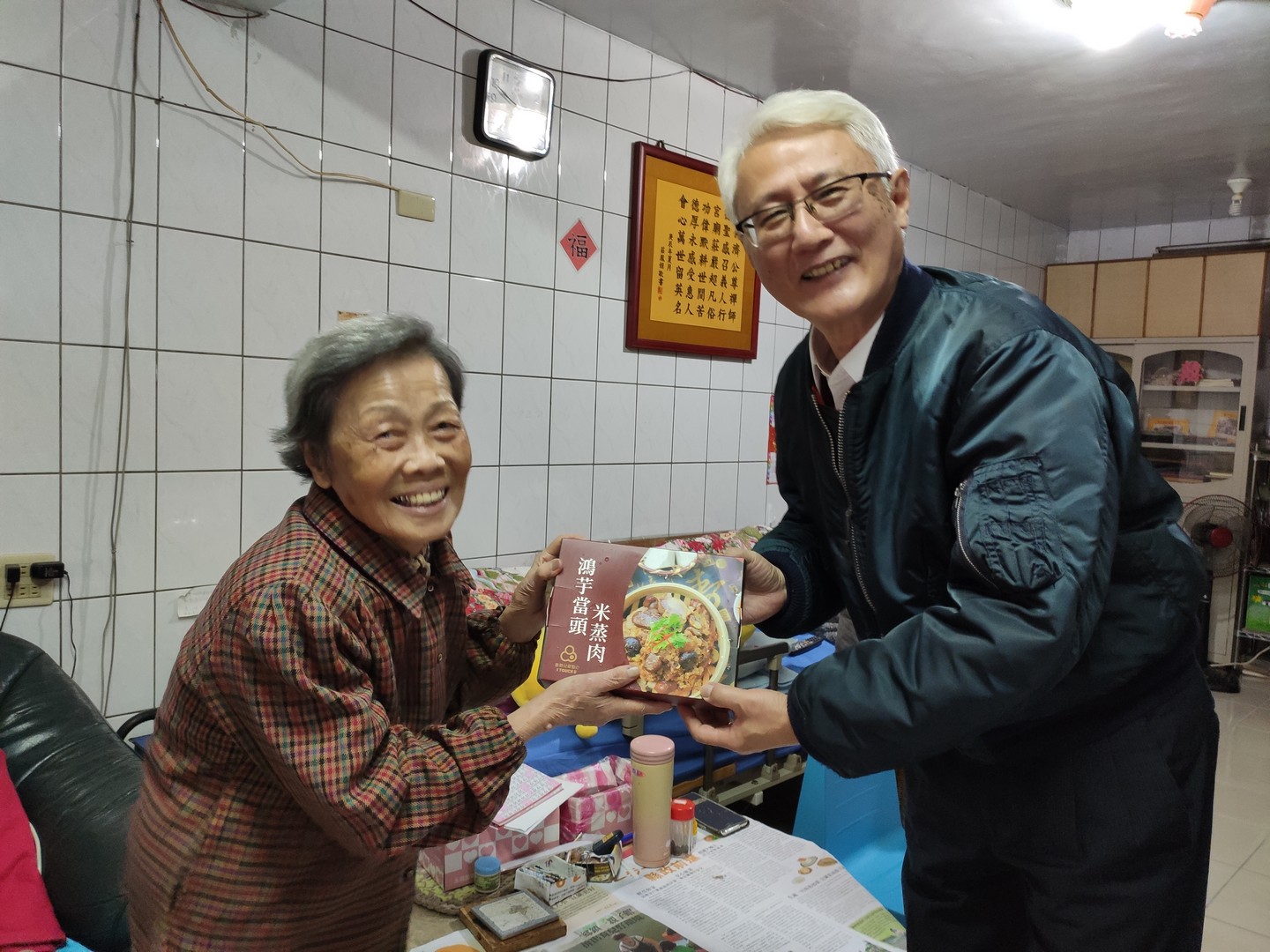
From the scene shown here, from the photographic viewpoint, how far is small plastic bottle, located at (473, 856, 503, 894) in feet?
4.85

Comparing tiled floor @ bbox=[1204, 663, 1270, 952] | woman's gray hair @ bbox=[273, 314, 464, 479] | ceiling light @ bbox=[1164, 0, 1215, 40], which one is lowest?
tiled floor @ bbox=[1204, 663, 1270, 952]

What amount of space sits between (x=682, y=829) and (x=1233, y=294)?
5.18 meters

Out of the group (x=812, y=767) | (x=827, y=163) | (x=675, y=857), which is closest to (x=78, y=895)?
(x=675, y=857)

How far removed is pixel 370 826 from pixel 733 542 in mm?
2386

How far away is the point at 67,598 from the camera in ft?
6.62

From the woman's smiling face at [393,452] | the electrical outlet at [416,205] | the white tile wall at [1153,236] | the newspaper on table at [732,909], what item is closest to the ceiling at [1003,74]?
the electrical outlet at [416,205]

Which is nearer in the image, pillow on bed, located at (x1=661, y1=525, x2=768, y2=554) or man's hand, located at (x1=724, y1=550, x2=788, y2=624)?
man's hand, located at (x1=724, y1=550, x2=788, y2=624)

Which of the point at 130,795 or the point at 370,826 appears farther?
the point at 130,795

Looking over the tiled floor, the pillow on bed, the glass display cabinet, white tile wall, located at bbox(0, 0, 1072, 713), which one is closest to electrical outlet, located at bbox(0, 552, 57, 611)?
white tile wall, located at bbox(0, 0, 1072, 713)

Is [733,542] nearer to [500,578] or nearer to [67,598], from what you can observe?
[500,578]

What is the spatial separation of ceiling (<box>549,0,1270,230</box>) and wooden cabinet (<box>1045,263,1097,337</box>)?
1.01 meters

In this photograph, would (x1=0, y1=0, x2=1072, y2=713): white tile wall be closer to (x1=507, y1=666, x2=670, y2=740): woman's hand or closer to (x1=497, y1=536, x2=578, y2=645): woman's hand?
(x1=497, y1=536, x2=578, y2=645): woman's hand

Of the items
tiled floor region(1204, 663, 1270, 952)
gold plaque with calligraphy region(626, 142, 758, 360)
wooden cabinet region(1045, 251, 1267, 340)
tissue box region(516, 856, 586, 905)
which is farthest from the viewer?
wooden cabinet region(1045, 251, 1267, 340)

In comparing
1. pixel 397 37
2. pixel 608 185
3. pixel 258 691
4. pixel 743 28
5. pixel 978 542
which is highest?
pixel 743 28
